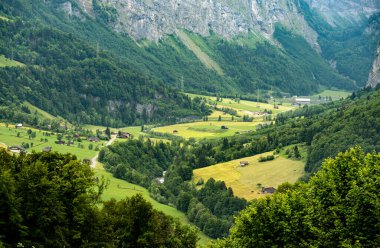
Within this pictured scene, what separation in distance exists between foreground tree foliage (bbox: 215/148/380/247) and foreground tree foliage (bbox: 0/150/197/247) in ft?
38.1

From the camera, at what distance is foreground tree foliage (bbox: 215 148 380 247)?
69562 millimetres

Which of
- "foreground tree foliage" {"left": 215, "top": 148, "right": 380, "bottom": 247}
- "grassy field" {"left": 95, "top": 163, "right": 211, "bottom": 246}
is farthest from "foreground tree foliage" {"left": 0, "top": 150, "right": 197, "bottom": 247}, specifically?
"grassy field" {"left": 95, "top": 163, "right": 211, "bottom": 246}

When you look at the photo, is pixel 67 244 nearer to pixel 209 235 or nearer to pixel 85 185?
pixel 85 185

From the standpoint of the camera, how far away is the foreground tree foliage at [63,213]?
73188 millimetres

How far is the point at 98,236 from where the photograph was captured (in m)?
80.8

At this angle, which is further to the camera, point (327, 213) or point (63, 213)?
point (63, 213)

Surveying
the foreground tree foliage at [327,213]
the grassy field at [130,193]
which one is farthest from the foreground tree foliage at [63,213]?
the grassy field at [130,193]

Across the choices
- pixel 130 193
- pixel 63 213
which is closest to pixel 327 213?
pixel 63 213

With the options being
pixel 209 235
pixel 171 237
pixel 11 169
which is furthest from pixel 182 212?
pixel 11 169

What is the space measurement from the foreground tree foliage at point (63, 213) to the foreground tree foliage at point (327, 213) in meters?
11.6

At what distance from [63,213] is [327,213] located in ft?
101

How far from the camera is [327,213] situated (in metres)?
73.4

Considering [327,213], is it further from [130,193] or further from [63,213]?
[130,193]

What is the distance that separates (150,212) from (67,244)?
506 inches
